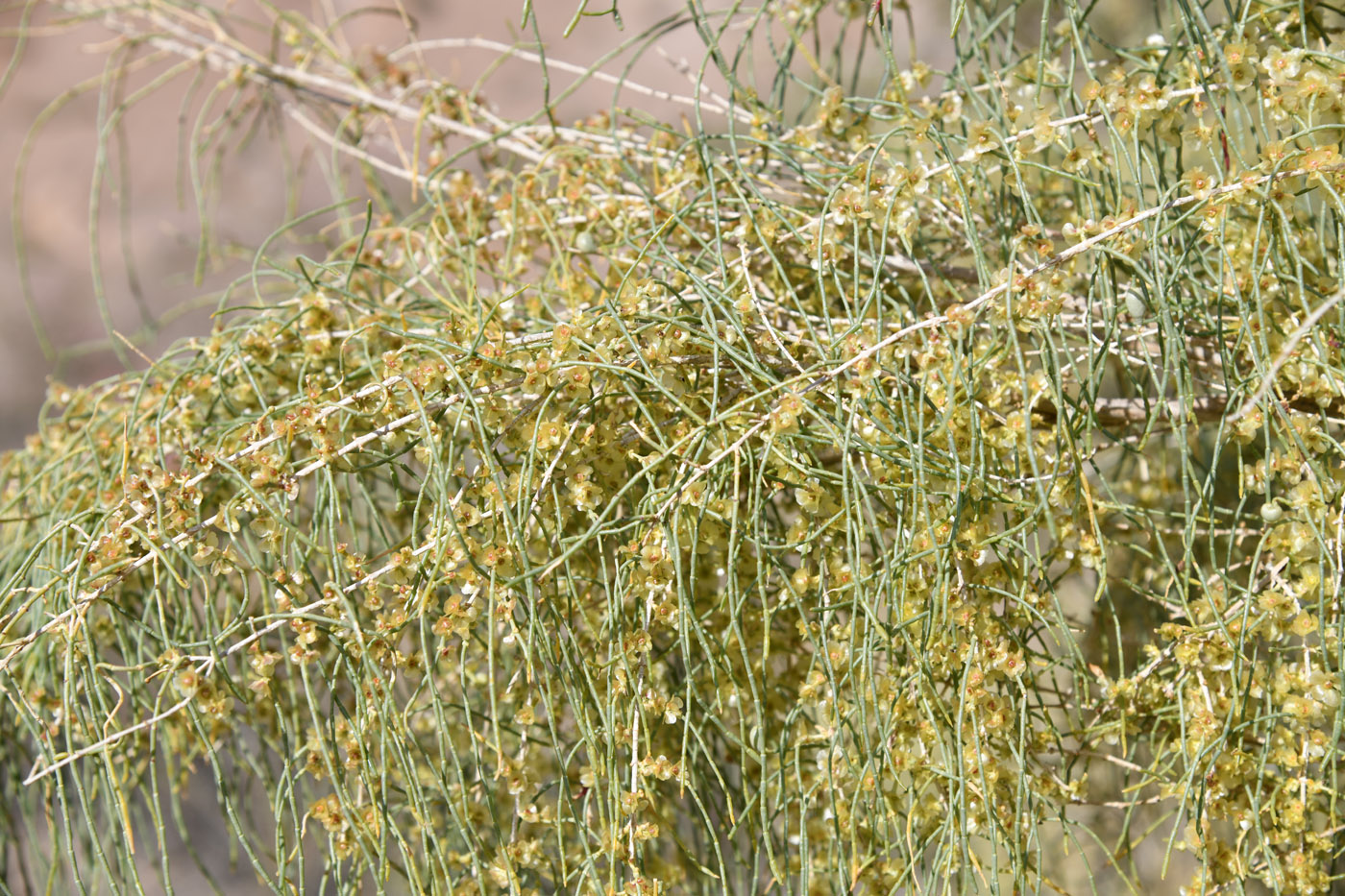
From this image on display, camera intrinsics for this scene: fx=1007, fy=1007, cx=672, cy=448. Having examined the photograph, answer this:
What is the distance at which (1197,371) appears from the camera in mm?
516

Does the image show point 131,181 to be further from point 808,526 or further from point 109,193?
point 808,526

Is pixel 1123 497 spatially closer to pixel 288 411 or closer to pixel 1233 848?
pixel 1233 848

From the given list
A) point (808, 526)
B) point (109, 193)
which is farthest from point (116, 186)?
point (808, 526)

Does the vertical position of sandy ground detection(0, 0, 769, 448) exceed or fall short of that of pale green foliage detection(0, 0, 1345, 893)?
it exceeds it

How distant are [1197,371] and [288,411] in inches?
17.5

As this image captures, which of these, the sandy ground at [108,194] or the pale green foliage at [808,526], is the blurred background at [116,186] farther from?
the pale green foliage at [808,526]

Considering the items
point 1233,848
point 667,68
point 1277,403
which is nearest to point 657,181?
point 1277,403

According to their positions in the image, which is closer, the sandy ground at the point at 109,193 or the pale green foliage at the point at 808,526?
the pale green foliage at the point at 808,526

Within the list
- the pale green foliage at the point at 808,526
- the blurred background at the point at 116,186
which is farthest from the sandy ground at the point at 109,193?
the pale green foliage at the point at 808,526

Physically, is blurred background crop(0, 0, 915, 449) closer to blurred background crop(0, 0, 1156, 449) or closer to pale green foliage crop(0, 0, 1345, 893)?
blurred background crop(0, 0, 1156, 449)

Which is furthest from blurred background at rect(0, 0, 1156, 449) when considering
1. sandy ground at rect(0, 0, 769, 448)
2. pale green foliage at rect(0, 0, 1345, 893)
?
pale green foliage at rect(0, 0, 1345, 893)

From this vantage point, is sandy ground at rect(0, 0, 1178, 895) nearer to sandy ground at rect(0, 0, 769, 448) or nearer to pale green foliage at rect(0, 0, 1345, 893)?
sandy ground at rect(0, 0, 769, 448)

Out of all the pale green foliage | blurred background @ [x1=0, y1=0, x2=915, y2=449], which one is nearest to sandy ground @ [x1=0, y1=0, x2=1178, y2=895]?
blurred background @ [x1=0, y1=0, x2=915, y2=449]

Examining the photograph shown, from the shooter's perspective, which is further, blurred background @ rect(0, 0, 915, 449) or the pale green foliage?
blurred background @ rect(0, 0, 915, 449)
